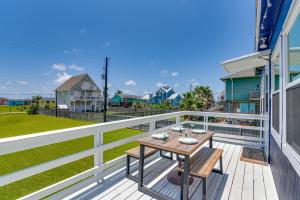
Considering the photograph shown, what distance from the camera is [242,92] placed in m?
14.8

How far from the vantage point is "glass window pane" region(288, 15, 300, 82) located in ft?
5.45

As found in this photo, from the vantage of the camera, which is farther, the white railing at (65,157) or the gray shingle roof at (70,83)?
the gray shingle roof at (70,83)

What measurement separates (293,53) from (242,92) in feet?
48.3

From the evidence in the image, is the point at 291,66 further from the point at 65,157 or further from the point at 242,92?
the point at 242,92

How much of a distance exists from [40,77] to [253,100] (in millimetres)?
42269

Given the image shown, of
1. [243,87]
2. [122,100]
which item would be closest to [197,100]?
[243,87]

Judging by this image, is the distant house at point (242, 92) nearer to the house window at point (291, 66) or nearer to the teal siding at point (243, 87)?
the teal siding at point (243, 87)

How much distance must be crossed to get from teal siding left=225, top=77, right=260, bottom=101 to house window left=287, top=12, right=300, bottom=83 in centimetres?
1428

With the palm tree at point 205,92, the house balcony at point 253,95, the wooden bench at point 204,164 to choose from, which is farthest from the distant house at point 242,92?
the wooden bench at point 204,164

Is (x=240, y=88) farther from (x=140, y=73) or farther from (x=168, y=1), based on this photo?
(x=140, y=73)

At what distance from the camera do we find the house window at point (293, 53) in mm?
1668

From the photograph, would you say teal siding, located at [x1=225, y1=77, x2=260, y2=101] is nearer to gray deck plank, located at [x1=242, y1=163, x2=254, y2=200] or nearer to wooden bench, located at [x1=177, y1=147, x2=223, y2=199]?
gray deck plank, located at [x1=242, y1=163, x2=254, y2=200]

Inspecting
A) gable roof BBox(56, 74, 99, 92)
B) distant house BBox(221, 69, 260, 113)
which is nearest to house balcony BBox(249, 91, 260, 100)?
distant house BBox(221, 69, 260, 113)

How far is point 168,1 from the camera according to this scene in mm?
8797
